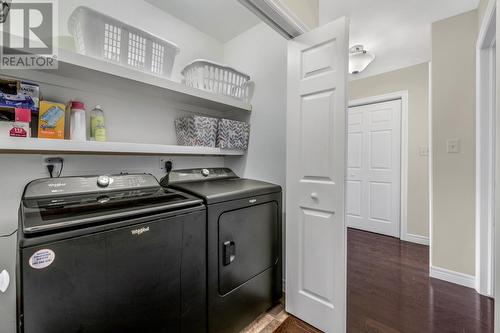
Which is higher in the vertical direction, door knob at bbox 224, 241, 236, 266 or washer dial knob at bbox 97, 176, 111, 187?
washer dial knob at bbox 97, 176, 111, 187

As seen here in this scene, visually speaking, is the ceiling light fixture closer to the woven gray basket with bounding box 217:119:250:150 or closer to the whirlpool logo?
the woven gray basket with bounding box 217:119:250:150

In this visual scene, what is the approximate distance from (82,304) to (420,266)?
10.0ft

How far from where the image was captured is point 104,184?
1226 millimetres

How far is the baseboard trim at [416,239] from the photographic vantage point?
299 cm

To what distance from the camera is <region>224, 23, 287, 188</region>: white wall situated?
73.0 inches

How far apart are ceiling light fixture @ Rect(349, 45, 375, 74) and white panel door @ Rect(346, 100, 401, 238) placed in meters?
1.21

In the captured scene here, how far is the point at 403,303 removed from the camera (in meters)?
1.74

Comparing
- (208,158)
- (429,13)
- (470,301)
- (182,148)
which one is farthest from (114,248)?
(429,13)

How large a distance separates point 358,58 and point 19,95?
2835 mm

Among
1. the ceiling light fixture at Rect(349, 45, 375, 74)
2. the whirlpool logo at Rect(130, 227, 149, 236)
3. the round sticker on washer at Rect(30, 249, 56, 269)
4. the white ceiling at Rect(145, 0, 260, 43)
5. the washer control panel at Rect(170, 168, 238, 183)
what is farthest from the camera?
the ceiling light fixture at Rect(349, 45, 375, 74)

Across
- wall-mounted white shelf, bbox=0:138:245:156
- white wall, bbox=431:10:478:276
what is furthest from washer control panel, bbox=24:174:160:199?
white wall, bbox=431:10:478:276

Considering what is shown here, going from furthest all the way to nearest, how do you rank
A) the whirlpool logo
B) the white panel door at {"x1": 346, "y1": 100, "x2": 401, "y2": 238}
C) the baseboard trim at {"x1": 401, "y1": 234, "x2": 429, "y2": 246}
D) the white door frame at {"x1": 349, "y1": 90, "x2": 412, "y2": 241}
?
the white panel door at {"x1": 346, "y1": 100, "x2": 401, "y2": 238}, the white door frame at {"x1": 349, "y1": 90, "x2": 412, "y2": 241}, the baseboard trim at {"x1": 401, "y1": 234, "x2": 429, "y2": 246}, the whirlpool logo

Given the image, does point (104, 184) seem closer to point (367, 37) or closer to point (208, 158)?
point (208, 158)

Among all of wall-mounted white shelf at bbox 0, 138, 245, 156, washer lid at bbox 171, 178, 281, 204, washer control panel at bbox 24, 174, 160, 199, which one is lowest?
washer lid at bbox 171, 178, 281, 204
